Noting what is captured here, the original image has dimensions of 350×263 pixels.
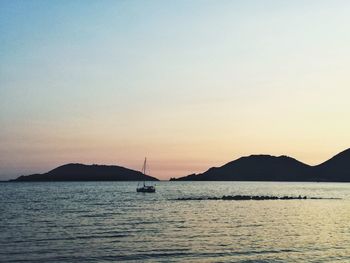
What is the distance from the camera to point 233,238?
4822 cm

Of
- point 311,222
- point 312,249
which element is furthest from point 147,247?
point 311,222

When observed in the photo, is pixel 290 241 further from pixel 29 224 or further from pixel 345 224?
pixel 29 224

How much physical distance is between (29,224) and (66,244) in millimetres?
22059

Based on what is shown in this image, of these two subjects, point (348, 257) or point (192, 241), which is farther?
point (192, 241)

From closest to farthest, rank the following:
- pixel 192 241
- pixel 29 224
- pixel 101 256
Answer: pixel 101 256 → pixel 192 241 → pixel 29 224

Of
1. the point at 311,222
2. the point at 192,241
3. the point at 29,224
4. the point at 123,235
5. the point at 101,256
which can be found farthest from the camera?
the point at 311,222

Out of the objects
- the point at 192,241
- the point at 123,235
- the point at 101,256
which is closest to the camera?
the point at 101,256

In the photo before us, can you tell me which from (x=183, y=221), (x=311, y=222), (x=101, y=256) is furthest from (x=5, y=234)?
(x=311, y=222)

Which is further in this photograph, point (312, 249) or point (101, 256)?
point (312, 249)

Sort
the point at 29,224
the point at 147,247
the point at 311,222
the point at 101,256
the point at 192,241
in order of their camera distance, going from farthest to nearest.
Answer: the point at 311,222
the point at 29,224
the point at 192,241
the point at 147,247
the point at 101,256

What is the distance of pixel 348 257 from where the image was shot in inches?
1496

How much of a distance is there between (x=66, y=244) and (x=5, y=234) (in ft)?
40.2

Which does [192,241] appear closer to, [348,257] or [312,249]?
[312,249]

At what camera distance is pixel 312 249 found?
42.0 m
